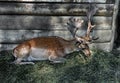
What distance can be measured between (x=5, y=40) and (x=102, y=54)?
1629mm

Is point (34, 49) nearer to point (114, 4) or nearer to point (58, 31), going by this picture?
point (58, 31)

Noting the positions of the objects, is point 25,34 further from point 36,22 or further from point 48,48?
point 48,48

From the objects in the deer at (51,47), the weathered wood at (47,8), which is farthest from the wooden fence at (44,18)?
the deer at (51,47)

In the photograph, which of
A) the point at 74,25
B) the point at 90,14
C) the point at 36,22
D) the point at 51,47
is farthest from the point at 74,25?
the point at 36,22

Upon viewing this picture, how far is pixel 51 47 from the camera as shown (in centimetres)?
556

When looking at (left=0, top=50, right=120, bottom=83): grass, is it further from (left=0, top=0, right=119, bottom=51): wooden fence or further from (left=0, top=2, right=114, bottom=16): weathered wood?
(left=0, top=2, right=114, bottom=16): weathered wood

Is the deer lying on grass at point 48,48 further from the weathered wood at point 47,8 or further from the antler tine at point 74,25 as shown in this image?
the weathered wood at point 47,8

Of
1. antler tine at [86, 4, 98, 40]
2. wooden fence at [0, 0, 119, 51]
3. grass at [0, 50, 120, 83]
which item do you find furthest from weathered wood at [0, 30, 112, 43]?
antler tine at [86, 4, 98, 40]

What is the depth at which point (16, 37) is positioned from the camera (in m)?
5.89

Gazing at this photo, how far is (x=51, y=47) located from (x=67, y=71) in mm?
485

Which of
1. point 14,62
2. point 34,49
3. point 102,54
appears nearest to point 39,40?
point 34,49

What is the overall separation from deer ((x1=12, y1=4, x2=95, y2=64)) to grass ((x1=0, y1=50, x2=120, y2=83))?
0.11 meters

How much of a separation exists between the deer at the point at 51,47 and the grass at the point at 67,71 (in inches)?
4.5

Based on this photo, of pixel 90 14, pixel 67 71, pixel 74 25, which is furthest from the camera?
pixel 90 14
